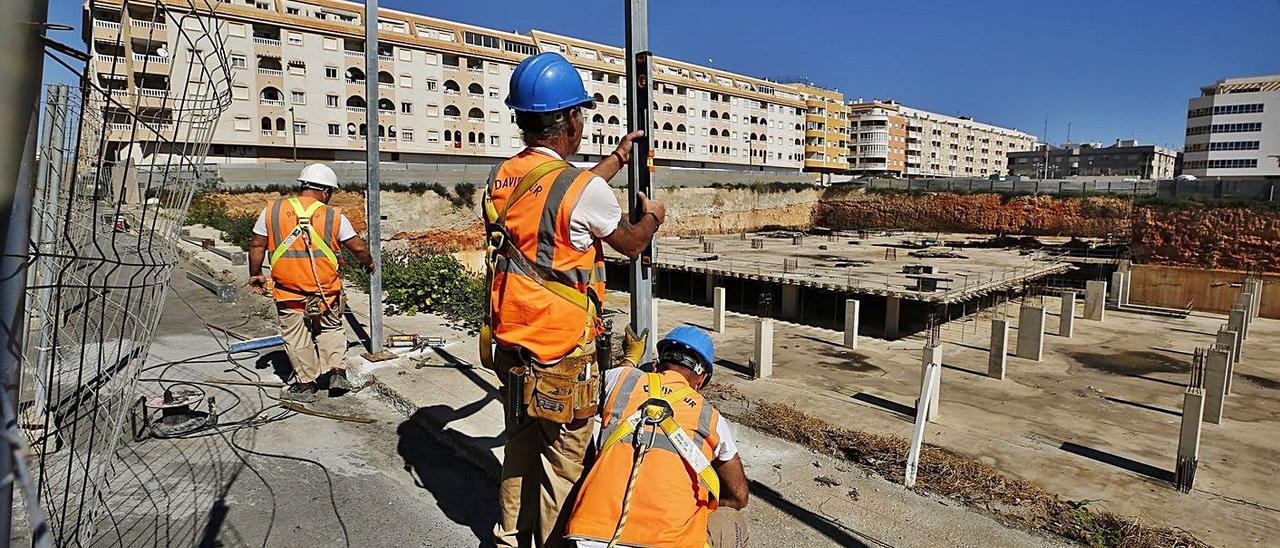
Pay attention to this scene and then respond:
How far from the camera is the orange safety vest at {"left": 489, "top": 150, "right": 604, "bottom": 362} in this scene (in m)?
2.48

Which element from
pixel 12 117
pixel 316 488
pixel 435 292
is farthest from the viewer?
pixel 435 292

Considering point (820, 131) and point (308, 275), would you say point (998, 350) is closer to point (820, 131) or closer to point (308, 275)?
point (308, 275)

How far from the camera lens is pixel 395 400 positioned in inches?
205

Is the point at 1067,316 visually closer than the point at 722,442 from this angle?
No

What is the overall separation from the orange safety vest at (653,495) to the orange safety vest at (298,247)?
3701 mm

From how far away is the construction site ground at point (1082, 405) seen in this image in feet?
26.4

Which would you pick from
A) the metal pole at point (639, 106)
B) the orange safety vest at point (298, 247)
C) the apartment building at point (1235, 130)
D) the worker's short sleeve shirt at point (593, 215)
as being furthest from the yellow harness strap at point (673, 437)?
the apartment building at point (1235, 130)

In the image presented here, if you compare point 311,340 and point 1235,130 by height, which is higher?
point 1235,130

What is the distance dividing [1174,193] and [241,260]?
33768 millimetres

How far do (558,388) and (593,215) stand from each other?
0.64m

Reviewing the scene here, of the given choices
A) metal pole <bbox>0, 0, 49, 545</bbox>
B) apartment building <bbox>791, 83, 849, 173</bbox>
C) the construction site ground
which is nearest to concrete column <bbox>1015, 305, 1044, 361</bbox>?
the construction site ground

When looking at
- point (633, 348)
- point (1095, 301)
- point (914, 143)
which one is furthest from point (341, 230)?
point (914, 143)

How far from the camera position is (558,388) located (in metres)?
2.55

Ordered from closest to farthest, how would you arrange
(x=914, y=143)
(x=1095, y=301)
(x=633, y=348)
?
(x=633, y=348) → (x=1095, y=301) → (x=914, y=143)
